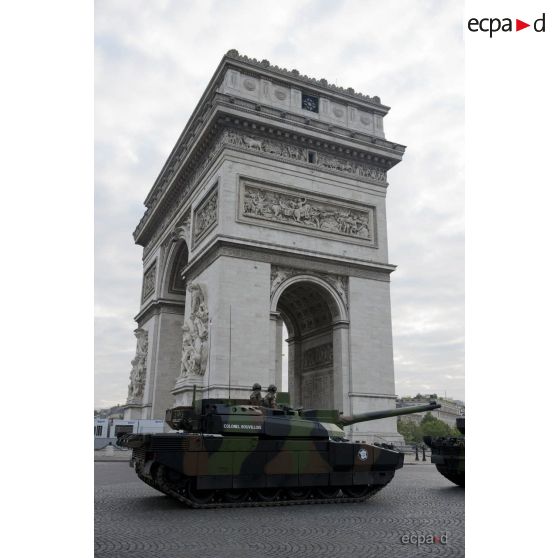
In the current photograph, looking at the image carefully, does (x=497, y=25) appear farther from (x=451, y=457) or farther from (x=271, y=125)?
(x=271, y=125)

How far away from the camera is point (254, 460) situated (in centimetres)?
949

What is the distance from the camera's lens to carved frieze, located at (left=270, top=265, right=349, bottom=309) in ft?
67.7

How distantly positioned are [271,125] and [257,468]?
15.2m

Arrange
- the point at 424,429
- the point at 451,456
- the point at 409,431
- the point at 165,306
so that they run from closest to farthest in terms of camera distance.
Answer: the point at 451,456 < the point at 165,306 < the point at 424,429 < the point at 409,431

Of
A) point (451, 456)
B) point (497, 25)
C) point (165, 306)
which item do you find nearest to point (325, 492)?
point (451, 456)

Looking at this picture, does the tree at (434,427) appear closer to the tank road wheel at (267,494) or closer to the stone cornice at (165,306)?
the stone cornice at (165,306)

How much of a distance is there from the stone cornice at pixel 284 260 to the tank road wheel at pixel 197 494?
1150 centimetres

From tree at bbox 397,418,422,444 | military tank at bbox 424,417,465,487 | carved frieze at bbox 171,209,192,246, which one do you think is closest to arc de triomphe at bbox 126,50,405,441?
carved frieze at bbox 171,209,192,246

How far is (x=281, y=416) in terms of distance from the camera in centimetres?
1034

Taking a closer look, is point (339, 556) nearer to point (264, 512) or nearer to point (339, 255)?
point (264, 512)

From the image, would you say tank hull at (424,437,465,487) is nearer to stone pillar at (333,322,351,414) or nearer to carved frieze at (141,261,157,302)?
stone pillar at (333,322,351,414)

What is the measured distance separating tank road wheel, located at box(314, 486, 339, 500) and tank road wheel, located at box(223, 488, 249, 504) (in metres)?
1.31

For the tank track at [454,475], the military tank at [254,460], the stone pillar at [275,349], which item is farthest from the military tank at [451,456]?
the stone pillar at [275,349]

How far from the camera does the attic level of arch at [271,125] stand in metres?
21.2
